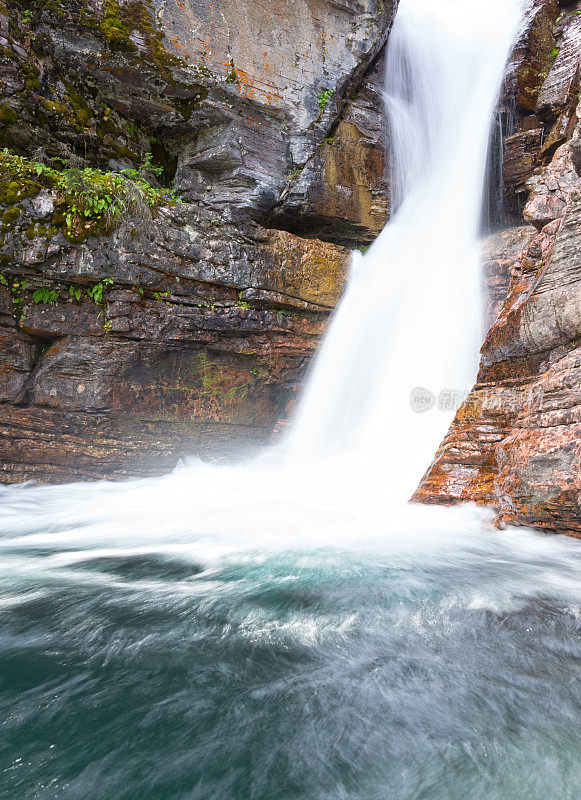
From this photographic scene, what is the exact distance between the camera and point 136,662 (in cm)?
231

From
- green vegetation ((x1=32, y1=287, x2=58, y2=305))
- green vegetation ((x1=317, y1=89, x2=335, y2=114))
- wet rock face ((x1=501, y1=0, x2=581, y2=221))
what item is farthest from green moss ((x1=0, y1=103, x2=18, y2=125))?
wet rock face ((x1=501, y1=0, x2=581, y2=221))

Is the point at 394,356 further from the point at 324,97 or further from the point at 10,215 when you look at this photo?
the point at 10,215

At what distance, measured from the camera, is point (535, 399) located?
480 cm

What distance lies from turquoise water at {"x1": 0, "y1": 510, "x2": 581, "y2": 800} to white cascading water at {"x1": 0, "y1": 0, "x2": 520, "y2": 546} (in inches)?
61.7

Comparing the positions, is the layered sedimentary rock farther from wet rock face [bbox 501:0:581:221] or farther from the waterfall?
wet rock face [bbox 501:0:581:221]

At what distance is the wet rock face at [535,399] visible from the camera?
425 centimetres

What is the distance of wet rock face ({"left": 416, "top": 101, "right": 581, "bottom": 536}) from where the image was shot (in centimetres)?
425

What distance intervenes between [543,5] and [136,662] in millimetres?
13782

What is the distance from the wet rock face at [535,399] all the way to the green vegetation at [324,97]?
4912 millimetres

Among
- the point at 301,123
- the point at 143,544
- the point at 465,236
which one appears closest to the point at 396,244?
the point at 465,236

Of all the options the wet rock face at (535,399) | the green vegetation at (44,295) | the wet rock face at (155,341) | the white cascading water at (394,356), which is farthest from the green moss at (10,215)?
the wet rock face at (535,399)

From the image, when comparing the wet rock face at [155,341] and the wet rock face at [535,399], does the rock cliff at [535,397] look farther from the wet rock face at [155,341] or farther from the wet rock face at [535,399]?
the wet rock face at [155,341]

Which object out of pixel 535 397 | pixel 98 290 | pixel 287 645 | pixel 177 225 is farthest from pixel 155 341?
pixel 287 645

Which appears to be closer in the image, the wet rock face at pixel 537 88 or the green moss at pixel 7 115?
the green moss at pixel 7 115
